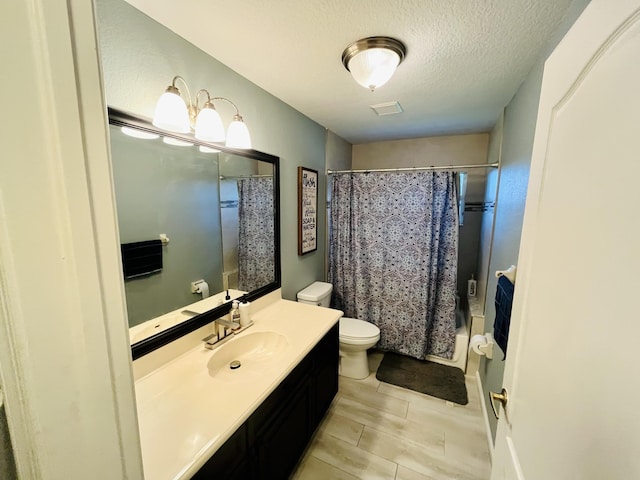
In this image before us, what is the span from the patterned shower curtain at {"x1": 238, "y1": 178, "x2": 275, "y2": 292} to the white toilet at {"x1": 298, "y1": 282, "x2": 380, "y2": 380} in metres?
0.49

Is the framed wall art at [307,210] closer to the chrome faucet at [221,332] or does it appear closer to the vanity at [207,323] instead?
the vanity at [207,323]

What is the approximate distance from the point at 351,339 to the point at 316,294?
1.55ft

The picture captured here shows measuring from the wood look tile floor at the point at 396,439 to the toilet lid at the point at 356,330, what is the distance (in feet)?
1.46

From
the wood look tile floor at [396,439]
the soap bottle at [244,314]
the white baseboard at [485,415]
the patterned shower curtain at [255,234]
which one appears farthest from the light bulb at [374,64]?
the white baseboard at [485,415]

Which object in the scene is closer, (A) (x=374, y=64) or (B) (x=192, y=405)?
(B) (x=192, y=405)

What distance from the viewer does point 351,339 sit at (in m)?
2.15

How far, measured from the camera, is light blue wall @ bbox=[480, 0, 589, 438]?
1288mm

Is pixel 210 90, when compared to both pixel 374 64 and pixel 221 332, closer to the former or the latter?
pixel 374 64

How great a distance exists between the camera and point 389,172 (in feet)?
8.31

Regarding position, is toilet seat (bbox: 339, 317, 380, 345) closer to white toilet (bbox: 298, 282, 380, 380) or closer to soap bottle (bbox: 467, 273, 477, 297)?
white toilet (bbox: 298, 282, 380, 380)

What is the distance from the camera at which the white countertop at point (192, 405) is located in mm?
758

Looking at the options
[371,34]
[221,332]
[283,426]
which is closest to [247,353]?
[221,332]

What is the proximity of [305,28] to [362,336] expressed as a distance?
6.80 ft

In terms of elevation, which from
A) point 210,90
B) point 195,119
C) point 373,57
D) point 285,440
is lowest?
point 285,440
